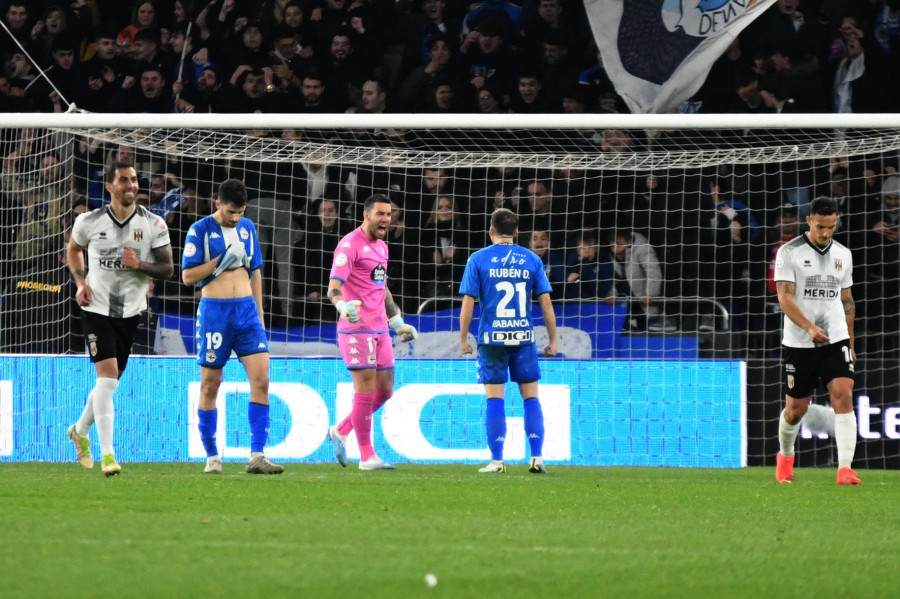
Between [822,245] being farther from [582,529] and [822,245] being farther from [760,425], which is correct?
[582,529]

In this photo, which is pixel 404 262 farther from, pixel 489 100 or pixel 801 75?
pixel 801 75

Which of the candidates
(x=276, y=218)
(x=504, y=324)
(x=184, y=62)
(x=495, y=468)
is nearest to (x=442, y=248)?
(x=276, y=218)

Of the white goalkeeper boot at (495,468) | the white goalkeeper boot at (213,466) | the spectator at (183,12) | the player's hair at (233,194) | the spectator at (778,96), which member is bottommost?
the white goalkeeper boot at (495,468)

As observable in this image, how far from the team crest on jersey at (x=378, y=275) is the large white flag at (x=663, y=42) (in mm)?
4344

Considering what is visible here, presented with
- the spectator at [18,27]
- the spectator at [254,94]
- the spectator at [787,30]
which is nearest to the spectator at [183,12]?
the spectator at [254,94]

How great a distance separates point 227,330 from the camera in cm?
884

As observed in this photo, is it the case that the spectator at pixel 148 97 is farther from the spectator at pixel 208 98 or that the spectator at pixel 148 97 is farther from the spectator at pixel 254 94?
the spectator at pixel 254 94

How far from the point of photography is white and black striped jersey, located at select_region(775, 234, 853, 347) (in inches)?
353

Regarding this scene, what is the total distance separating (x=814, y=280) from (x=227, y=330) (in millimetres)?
3832

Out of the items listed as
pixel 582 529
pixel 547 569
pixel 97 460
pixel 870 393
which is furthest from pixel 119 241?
pixel 870 393

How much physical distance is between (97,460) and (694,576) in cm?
698

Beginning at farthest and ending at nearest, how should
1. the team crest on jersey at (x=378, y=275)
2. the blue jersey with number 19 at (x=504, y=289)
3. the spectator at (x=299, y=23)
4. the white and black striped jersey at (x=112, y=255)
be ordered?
the spectator at (x=299, y=23) < the team crest on jersey at (x=378, y=275) < the blue jersey with number 19 at (x=504, y=289) < the white and black striped jersey at (x=112, y=255)

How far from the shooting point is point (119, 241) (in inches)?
335

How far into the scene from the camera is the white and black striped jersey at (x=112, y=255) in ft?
27.8
